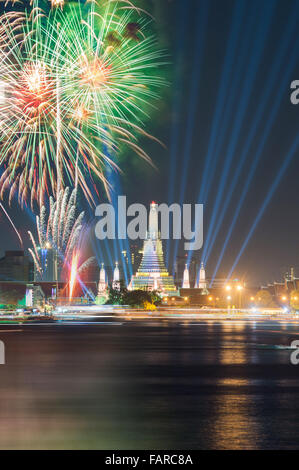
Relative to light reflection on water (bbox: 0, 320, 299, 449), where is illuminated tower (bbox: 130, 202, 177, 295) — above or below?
above

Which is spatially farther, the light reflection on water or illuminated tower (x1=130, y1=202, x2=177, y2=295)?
illuminated tower (x1=130, y1=202, x2=177, y2=295)

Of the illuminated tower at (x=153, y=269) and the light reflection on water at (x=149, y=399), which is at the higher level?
the illuminated tower at (x=153, y=269)

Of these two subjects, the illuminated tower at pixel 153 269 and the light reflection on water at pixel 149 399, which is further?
the illuminated tower at pixel 153 269

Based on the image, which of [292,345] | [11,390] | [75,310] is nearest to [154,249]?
[75,310]
